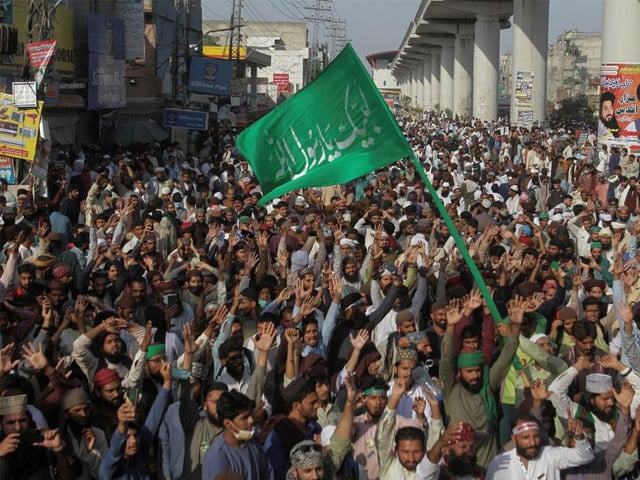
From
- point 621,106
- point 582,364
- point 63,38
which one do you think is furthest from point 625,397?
point 63,38

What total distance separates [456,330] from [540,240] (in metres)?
4.83

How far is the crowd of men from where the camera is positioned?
466 cm

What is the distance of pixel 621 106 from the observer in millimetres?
23469

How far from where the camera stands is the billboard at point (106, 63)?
82.4 ft

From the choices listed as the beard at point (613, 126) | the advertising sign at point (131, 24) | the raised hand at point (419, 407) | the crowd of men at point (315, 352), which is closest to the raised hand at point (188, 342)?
the crowd of men at point (315, 352)

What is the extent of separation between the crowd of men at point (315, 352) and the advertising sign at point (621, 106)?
12.6 m

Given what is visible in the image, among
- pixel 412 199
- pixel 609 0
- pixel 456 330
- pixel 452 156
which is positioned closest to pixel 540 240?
pixel 412 199

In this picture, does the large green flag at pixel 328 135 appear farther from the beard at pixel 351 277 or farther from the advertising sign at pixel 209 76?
the advertising sign at pixel 209 76

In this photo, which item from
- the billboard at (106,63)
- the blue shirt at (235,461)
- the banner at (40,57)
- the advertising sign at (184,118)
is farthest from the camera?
the advertising sign at (184,118)

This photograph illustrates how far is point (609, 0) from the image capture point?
24906 mm

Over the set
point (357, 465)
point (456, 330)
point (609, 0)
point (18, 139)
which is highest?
point (609, 0)

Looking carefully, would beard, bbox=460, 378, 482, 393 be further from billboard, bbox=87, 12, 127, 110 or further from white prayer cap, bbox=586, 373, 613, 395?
billboard, bbox=87, 12, 127, 110

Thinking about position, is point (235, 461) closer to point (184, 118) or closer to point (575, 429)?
point (575, 429)

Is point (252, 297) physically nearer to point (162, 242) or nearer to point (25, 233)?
point (25, 233)
